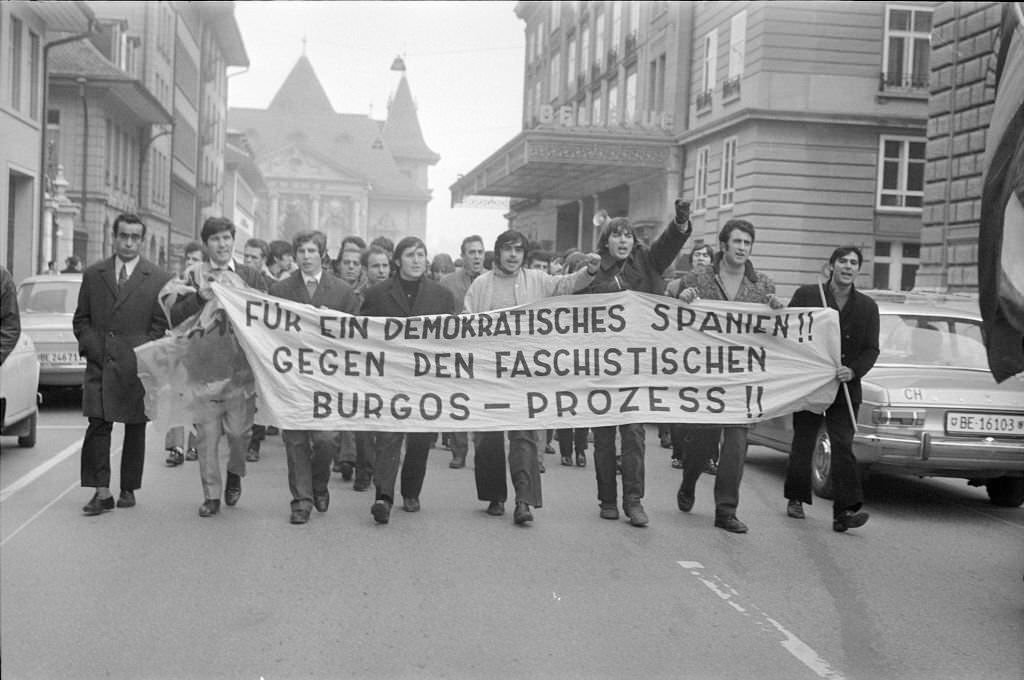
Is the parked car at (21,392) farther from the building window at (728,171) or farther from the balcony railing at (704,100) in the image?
the balcony railing at (704,100)

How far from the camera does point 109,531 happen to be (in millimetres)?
7969

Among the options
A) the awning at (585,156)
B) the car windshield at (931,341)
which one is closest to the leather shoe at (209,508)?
the car windshield at (931,341)

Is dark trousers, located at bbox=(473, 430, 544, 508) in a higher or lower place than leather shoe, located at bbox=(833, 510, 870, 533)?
higher

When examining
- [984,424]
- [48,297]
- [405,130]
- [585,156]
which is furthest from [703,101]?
[405,130]

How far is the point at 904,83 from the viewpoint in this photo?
34.8 meters

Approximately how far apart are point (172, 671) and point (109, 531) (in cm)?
309

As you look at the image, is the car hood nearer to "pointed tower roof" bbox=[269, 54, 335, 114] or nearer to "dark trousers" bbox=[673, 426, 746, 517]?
"dark trousers" bbox=[673, 426, 746, 517]

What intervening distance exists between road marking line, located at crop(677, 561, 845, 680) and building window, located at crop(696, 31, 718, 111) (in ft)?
103

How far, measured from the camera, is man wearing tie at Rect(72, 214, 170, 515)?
8469mm

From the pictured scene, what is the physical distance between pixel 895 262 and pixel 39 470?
96.4 feet

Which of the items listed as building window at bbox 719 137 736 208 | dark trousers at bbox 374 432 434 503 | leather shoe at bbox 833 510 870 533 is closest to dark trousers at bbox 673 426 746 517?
leather shoe at bbox 833 510 870 533

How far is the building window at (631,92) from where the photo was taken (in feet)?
149

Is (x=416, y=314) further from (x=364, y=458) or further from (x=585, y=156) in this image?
(x=585, y=156)

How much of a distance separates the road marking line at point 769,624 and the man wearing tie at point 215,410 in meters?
3.16
